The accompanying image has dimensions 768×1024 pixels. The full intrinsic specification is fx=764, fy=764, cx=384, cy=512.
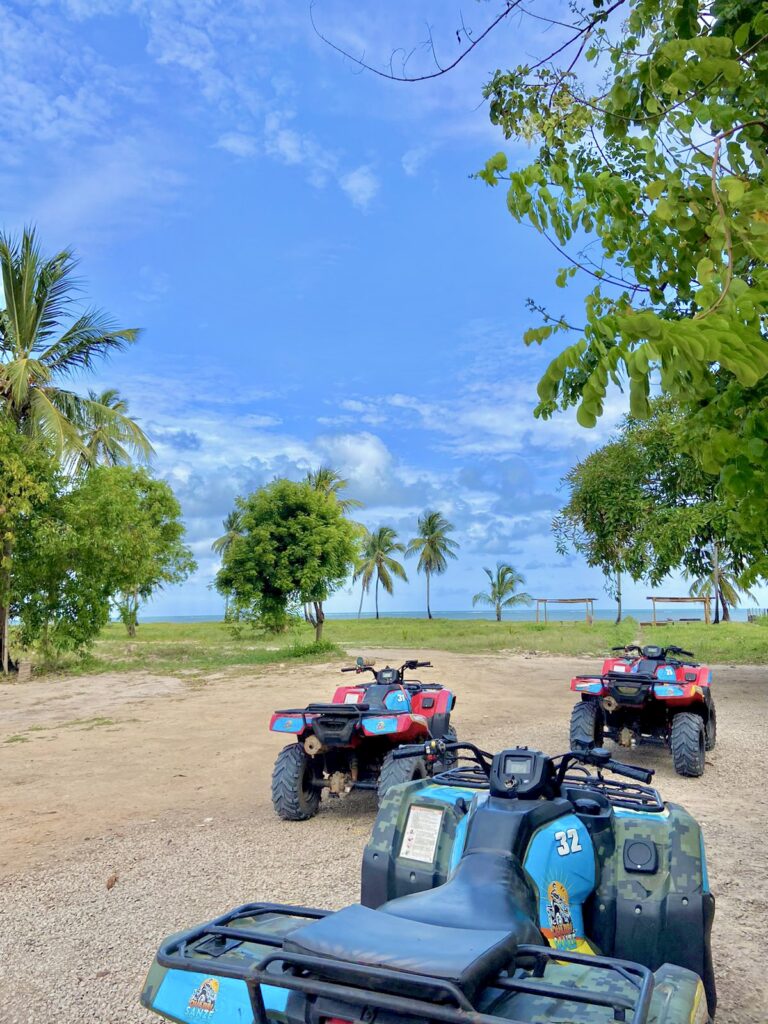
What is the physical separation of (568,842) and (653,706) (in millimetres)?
6202

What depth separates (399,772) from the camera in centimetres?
565

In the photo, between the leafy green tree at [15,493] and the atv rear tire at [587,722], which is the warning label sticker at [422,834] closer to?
the atv rear tire at [587,722]

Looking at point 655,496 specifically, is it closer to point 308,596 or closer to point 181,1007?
point 308,596

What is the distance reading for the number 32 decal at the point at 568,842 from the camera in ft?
9.18

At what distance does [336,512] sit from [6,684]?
10.5 meters

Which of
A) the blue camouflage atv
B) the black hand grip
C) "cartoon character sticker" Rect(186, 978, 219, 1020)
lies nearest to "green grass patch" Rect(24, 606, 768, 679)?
the blue camouflage atv

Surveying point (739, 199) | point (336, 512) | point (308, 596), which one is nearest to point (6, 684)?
point (308, 596)

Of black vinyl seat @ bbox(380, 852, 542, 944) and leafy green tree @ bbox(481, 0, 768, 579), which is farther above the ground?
leafy green tree @ bbox(481, 0, 768, 579)

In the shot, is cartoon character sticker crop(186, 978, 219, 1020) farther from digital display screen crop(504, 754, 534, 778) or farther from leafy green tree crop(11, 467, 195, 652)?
leafy green tree crop(11, 467, 195, 652)

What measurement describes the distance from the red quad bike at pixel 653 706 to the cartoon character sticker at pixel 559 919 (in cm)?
557

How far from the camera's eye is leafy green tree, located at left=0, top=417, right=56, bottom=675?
17531mm

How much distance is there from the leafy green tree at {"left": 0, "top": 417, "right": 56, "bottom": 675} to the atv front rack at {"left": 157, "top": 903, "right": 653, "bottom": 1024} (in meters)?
17.7

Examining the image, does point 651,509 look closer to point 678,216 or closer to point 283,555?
point 283,555

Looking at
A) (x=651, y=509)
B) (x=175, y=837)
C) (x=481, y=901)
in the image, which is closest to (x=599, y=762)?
(x=481, y=901)
